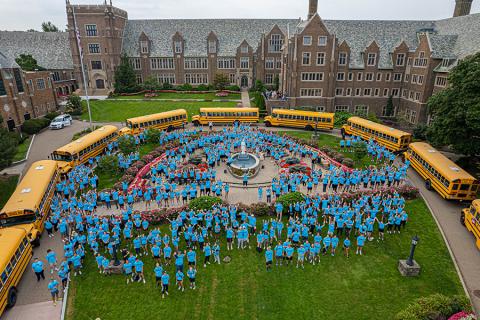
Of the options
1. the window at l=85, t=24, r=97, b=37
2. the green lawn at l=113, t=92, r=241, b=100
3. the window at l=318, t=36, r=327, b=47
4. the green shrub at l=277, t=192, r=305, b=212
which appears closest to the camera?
the green shrub at l=277, t=192, r=305, b=212

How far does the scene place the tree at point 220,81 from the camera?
7306 cm

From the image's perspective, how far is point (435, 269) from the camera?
19016 mm

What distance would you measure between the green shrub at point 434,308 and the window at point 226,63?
7022 centimetres

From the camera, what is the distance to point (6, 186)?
2977 cm

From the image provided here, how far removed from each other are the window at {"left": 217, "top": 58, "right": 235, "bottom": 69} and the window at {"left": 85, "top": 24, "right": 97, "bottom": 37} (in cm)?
2840

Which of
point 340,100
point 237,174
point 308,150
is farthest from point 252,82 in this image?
point 237,174

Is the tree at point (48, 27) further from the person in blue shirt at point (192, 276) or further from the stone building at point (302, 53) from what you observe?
the person in blue shirt at point (192, 276)

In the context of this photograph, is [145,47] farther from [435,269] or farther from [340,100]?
[435,269]

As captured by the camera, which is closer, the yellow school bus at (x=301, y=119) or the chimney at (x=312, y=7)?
the yellow school bus at (x=301, y=119)

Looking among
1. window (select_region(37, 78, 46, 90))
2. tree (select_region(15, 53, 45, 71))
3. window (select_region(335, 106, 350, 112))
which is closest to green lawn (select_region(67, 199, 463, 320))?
window (select_region(335, 106, 350, 112))

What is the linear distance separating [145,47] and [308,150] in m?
56.8

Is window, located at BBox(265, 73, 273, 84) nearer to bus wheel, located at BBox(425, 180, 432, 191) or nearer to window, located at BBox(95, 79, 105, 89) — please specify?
window, located at BBox(95, 79, 105, 89)

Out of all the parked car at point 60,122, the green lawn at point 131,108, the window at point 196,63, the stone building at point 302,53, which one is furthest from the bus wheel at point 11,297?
the window at point 196,63

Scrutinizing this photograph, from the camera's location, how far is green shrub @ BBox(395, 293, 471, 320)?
14219 mm
